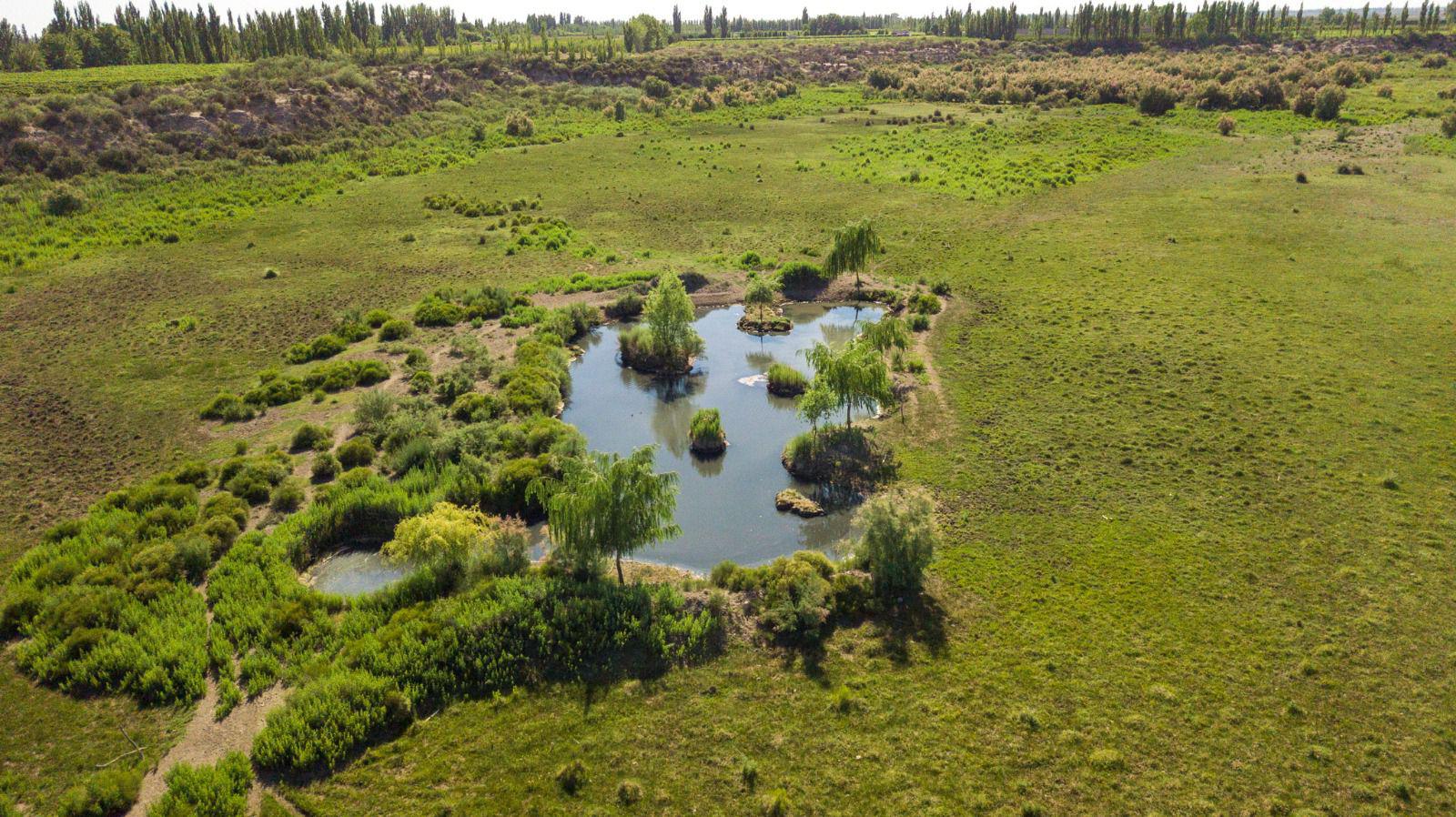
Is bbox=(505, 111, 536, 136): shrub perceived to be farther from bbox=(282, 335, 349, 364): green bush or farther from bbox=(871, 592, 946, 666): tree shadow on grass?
bbox=(871, 592, 946, 666): tree shadow on grass

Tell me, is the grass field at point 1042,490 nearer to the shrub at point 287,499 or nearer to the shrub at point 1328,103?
the shrub at point 287,499

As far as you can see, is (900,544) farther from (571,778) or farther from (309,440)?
(309,440)

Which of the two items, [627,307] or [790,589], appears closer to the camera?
[790,589]

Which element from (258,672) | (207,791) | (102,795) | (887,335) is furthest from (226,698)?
(887,335)

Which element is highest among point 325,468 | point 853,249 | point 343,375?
point 853,249

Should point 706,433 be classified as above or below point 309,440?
below

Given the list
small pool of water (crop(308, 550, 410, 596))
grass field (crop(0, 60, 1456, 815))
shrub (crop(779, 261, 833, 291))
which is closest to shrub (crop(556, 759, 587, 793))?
grass field (crop(0, 60, 1456, 815))

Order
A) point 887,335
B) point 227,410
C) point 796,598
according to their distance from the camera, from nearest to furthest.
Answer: point 796,598 < point 227,410 < point 887,335
